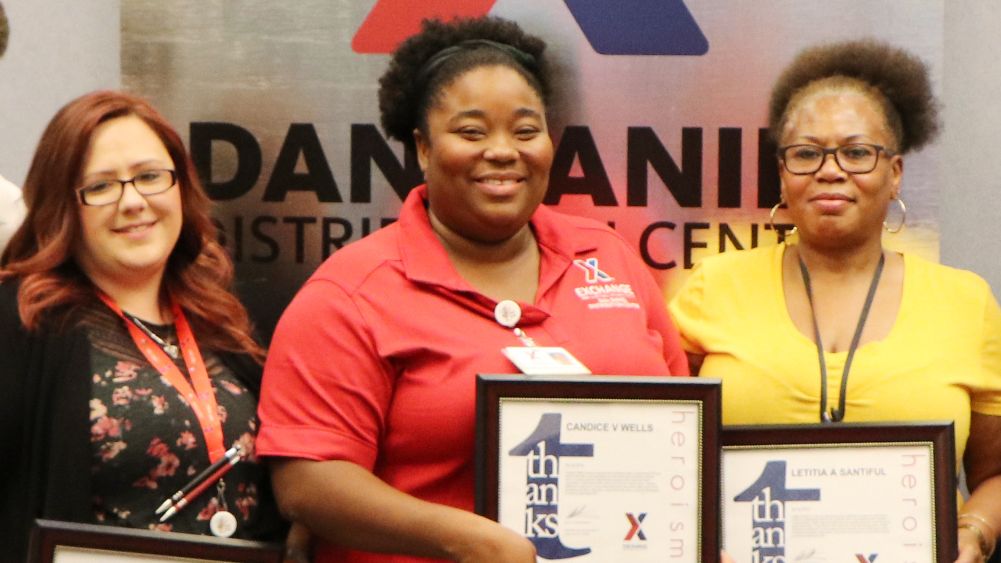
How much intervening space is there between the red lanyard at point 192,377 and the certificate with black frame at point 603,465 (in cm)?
68

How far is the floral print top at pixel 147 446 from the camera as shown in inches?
96.3

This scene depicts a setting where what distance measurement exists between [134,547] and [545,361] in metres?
0.91

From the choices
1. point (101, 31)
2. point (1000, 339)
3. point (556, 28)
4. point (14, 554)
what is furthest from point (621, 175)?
point (14, 554)

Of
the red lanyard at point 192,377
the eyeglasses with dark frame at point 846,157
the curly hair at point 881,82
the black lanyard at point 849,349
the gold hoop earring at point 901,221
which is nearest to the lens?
the red lanyard at point 192,377

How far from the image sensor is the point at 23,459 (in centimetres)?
245

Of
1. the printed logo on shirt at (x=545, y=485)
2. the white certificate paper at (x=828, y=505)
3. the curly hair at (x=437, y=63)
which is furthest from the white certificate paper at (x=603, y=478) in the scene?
the curly hair at (x=437, y=63)

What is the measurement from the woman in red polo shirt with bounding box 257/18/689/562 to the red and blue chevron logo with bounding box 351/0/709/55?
754mm

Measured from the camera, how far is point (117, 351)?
255 cm

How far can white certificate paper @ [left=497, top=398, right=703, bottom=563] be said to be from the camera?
2.26m

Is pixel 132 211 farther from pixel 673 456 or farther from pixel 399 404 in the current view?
pixel 673 456

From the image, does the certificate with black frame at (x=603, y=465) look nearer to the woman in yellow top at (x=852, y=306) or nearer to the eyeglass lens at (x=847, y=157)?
the woman in yellow top at (x=852, y=306)

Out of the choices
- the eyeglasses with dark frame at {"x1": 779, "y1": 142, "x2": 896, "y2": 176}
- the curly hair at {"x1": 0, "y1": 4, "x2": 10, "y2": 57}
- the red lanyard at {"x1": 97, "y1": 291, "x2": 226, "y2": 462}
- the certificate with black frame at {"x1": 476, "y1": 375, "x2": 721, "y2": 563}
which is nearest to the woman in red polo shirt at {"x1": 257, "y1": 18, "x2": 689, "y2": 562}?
the certificate with black frame at {"x1": 476, "y1": 375, "x2": 721, "y2": 563}

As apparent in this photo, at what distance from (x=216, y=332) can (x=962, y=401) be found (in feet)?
6.06

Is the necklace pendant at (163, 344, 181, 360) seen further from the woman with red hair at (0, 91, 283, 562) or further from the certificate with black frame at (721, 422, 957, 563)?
the certificate with black frame at (721, 422, 957, 563)
